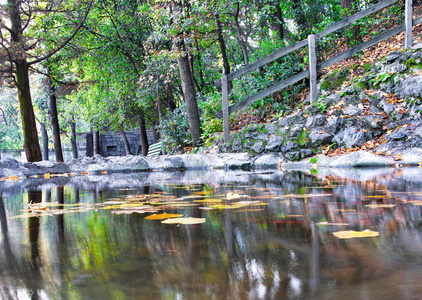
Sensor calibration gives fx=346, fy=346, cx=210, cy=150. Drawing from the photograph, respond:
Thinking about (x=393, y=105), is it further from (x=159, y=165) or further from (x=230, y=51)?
(x=230, y=51)

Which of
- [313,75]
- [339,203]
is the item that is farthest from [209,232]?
[313,75]

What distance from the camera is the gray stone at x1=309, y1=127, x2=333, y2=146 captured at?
607 centimetres

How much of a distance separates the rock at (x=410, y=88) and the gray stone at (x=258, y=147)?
2.52 m

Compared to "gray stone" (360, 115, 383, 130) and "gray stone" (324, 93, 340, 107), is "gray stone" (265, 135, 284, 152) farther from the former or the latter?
"gray stone" (360, 115, 383, 130)

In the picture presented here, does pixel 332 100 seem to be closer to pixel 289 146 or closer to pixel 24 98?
pixel 289 146

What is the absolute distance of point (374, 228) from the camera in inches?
49.5

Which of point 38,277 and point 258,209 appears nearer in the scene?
point 38,277

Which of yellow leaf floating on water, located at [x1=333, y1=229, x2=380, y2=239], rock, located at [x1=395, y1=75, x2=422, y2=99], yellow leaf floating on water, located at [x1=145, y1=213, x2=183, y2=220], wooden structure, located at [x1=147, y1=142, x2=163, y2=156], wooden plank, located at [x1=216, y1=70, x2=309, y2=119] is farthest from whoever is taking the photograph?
wooden structure, located at [x1=147, y1=142, x2=163, y2=156]

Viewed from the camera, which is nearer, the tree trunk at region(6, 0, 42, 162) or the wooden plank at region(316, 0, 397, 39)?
the wooden plank at region(316, 0, 397, 39)

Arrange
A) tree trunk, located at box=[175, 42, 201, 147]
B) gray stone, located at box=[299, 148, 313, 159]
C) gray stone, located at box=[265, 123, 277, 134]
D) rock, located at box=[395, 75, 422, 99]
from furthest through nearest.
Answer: tree trunk, located at box=[175, 42, 201, 147] → gray stone, located at box=[265, 123, 277, 134] → gray stone, located at box=[299, 148, 313, 159] → rock, located at box=[395, 75, 422, 99]

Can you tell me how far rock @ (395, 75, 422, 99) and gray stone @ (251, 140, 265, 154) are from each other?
252 centimetres

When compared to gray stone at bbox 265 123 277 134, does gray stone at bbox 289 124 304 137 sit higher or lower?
lower

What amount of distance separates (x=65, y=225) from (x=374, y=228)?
51.2 inches

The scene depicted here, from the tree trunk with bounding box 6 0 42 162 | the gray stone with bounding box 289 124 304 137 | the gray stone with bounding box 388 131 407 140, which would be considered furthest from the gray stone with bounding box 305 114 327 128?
the tree trunk with bounding box 6 0 42 162
